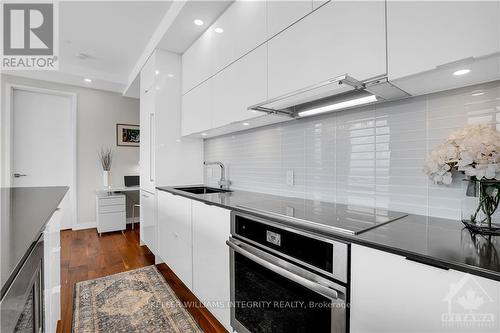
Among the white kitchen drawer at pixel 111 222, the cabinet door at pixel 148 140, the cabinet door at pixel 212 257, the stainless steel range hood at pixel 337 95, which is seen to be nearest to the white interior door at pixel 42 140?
the white kitchen drawer at pixel 111 222

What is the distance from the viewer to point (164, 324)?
1734 mm

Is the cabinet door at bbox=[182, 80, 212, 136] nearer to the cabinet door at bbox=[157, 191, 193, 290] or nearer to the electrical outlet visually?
the cabinet door at bbox=[157, 191, 193, 290]

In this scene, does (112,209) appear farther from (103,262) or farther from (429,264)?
(429,264)

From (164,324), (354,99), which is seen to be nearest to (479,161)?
(354,99)

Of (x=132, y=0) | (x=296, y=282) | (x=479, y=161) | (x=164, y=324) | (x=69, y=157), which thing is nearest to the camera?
(x=479, y=161)

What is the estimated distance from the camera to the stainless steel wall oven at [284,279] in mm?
902

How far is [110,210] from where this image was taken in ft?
13.4

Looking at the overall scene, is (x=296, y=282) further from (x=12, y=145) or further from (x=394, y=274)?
(x=12, y=145)

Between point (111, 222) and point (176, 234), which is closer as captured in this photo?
point (176, 234)

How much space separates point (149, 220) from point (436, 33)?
10.1 ft

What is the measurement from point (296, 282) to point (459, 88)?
1.13 meters

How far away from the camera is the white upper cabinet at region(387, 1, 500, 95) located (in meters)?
0.77

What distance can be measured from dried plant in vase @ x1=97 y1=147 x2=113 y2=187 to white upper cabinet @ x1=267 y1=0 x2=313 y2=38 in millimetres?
4051

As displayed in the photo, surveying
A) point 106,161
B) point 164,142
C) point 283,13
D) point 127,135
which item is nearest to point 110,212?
point 106,161
